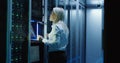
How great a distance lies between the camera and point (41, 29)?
357 centimetres

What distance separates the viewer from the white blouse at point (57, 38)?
3137 mm

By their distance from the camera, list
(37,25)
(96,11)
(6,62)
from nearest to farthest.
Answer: (6,62) < (37,25) < (96,11)

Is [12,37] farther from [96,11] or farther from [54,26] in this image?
[96,11]

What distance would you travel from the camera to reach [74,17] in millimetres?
5031

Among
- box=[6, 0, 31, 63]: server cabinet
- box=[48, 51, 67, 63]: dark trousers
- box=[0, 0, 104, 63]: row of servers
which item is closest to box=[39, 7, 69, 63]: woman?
box=[48, 51, 67, 63]: dark trousers

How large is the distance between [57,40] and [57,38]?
28 millimetres

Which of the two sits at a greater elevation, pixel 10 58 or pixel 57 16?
pixel 57 16

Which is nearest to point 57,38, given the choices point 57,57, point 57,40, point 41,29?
point 57,40

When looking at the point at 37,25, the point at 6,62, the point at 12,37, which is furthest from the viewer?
the point at 37,25

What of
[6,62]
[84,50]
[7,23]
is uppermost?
[7,23]

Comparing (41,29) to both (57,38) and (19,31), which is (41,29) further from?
(19,31)
